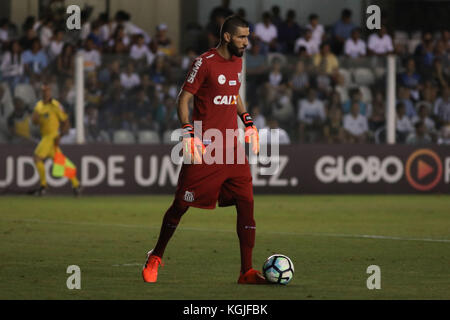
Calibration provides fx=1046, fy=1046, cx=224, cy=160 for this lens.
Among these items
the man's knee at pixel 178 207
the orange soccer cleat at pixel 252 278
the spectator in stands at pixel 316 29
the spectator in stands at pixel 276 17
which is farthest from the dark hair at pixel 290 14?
the orange soccer cleat at pixel 252 278

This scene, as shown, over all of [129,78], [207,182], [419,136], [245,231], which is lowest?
[245,231]

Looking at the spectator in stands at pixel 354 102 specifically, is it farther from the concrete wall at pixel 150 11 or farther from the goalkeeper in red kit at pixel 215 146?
the goalkeeper in red kit at pixel 215 146

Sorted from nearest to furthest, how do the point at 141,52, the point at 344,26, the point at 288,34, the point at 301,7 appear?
the point at 141,52, the point at 288,34, the point at 344,26, the point at 301,7

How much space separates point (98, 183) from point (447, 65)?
7284mm

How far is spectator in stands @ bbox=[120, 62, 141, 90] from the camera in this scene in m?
20.0

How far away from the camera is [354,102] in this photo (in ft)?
66.4

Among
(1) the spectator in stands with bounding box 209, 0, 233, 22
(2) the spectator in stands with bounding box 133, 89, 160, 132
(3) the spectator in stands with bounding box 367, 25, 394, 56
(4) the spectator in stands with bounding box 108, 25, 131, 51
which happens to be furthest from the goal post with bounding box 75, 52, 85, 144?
(3) the spectator in stands with bounding box 367, 25, 394, 56

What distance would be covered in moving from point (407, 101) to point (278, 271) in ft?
42.2

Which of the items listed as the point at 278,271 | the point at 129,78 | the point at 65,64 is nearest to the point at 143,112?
the point at 129,78

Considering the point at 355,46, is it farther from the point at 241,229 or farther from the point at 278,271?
the point at 278,271

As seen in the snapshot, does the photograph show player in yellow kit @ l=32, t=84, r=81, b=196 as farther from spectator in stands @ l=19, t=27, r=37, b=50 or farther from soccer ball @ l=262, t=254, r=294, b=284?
soccer ball @ l=262, t=254, r=294, b=284

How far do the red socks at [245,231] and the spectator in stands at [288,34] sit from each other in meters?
14.4

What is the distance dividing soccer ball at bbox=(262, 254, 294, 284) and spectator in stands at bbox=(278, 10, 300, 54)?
14.7 metres
